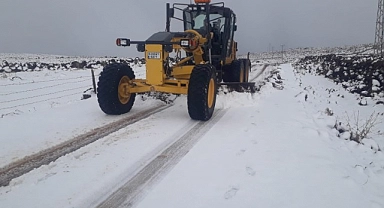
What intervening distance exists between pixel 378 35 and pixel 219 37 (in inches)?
988

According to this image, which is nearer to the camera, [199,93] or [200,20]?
[199,93]

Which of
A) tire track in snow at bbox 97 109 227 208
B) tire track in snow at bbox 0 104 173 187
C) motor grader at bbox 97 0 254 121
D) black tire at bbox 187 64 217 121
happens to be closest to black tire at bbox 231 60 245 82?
motor grader at bbox 97 0 254 121

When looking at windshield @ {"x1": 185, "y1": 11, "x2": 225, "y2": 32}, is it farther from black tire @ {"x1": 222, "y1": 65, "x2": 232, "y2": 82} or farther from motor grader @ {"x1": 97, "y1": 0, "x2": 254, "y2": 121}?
black tire @ {"x1": 222, "y1": 65, "x2": 232, "y2": 82}

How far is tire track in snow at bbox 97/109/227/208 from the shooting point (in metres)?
3.22

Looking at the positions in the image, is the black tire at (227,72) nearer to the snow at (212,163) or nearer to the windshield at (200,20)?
the windshield at (200,20)

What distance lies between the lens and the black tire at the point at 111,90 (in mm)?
6699

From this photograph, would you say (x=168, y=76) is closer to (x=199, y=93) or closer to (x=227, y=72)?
(x=199, y=93)

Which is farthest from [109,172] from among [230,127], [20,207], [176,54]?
[176,54]

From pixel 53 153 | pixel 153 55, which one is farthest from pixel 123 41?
pixel 53 153

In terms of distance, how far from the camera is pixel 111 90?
6.73m

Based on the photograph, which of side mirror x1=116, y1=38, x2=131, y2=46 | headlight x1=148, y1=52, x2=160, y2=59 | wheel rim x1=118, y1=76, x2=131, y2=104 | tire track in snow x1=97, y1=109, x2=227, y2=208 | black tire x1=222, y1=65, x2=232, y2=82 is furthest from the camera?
black tire x1=222, y1=65, x2=232, y2=82

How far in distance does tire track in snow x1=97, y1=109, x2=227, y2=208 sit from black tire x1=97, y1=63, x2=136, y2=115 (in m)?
2.05

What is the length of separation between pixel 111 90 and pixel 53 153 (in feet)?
8.15

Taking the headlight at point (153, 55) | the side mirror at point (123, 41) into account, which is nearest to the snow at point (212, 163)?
the headlight at point (153, 55)
